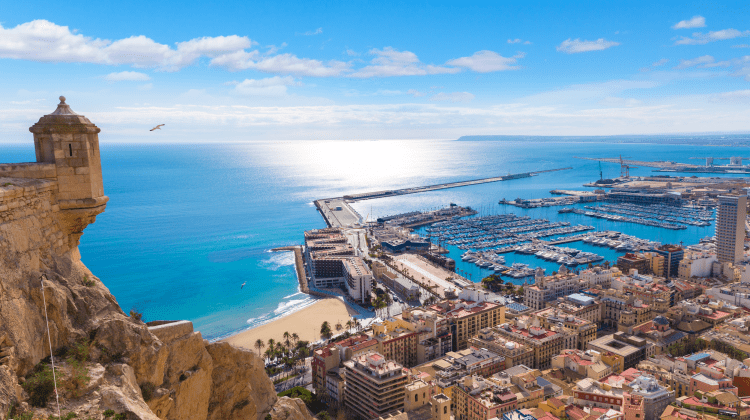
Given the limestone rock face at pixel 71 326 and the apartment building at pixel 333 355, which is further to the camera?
the apartment building at pixel 333 355

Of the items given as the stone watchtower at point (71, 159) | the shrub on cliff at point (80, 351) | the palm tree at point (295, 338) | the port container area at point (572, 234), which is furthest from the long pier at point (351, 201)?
the shrub on cliff at point (80, 351)

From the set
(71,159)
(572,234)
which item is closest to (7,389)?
(71,159)

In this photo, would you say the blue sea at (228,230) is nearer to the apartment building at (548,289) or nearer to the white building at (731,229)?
the apartment building at (548,289)

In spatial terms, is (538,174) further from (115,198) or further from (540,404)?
(540,404)

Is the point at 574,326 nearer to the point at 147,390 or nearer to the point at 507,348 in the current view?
the point at 507,348

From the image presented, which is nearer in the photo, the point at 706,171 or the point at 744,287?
the point at 744,287

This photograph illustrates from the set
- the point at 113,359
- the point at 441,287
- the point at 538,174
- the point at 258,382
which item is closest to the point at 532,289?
the point at 441,287
